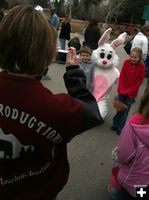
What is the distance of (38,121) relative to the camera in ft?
5.39

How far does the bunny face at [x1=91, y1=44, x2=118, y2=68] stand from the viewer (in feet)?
20.2

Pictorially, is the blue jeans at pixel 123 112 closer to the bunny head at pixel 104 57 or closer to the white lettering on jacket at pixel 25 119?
the bunny head at pixel 104 57

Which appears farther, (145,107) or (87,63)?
(87,63)

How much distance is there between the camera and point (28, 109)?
163 centimetres

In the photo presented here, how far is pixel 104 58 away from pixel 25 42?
4649mm

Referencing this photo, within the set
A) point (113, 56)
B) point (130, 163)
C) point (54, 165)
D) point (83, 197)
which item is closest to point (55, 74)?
point (113, 56)

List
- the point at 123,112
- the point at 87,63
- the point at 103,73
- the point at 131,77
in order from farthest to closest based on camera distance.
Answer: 1. the point at 103,73
2. the point at 87,63
3. the point at 123,112
4. the point at 131,77

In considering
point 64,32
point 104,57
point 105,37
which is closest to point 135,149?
point 104,57

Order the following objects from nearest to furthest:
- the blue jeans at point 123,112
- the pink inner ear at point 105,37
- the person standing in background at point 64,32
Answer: the blue jeans at point 123,112 → the pink inner ear at point 105,37 → the person standing in background at point 64,32

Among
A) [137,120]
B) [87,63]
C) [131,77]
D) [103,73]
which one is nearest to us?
[137,120]

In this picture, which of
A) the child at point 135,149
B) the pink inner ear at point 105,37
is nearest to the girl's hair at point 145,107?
the child at point 135,149

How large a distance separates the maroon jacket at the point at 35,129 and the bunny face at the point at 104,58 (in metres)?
4.33

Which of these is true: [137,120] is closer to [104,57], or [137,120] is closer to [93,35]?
[104,57]

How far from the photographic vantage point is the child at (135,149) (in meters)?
2.56
